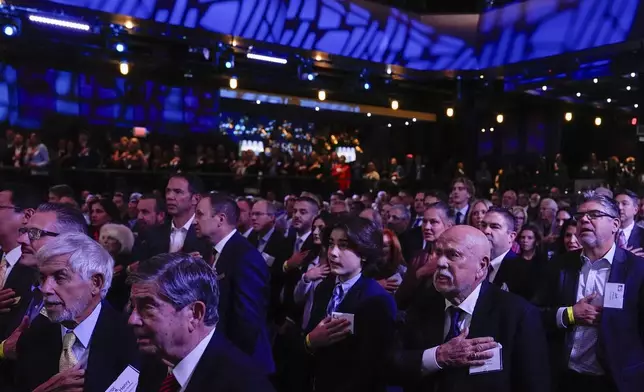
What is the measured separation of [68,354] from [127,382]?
1.25 ft

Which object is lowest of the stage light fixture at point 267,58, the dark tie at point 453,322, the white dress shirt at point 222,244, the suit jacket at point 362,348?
the suit jacket at point 362,348

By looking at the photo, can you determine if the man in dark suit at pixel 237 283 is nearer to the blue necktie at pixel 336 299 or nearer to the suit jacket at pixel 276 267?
the blue necktie at pixel 336 299

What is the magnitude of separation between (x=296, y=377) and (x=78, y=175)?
733 cm

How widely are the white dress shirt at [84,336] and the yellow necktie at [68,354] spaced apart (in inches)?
0.4

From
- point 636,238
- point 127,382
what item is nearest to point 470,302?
point 127,382

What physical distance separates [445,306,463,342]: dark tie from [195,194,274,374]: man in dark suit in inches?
50.3

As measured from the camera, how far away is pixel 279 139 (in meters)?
20.8

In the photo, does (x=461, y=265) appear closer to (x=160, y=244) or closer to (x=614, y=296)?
(x=614, y=296)

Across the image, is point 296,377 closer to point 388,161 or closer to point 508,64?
point 508,64

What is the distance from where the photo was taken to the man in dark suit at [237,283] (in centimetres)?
365

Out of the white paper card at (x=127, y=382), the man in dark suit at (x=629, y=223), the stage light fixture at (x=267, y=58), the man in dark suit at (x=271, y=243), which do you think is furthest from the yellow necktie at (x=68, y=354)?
the stage light fixture at (x=267, y=58)

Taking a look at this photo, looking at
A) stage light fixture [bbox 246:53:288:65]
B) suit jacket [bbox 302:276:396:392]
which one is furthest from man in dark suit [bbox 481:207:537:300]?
stage light fixture [bbox 246:53:288:65]

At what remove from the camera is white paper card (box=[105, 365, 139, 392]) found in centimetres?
224

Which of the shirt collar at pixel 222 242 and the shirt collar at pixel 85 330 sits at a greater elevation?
the shirt collar at pixel 222 242
